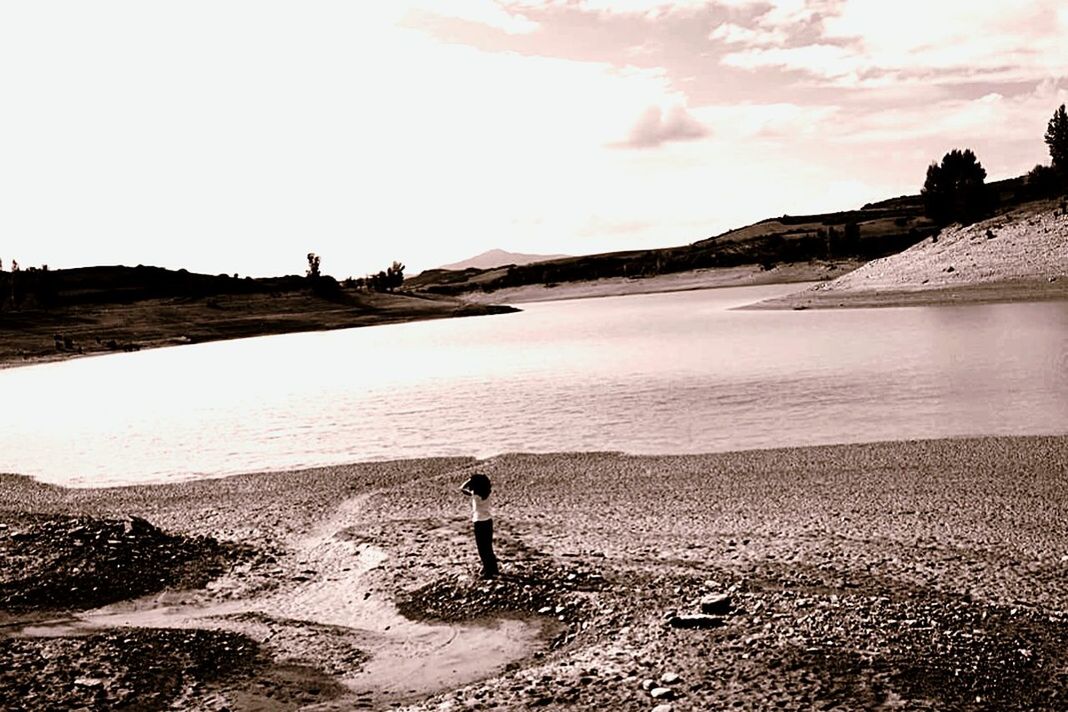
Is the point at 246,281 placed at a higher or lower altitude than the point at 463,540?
higher

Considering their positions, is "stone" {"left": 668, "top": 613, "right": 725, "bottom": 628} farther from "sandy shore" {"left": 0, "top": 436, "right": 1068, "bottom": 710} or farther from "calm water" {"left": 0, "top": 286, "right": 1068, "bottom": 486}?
"calm water" {"left": 0, "top": 286, "right": 1068, "bottom": 486}

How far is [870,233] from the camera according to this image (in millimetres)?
171750

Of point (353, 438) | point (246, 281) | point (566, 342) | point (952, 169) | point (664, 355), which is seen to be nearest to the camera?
point (353, 438)

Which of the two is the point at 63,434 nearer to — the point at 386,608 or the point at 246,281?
the point at 386,608

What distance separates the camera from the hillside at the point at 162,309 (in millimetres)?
90500

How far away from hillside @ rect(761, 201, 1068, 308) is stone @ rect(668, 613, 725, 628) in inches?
2333

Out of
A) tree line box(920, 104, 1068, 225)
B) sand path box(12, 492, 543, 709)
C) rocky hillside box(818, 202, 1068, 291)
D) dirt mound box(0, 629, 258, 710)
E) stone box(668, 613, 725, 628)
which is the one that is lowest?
sand path box(12, 492, 543, 709)

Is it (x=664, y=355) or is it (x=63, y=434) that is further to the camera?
(x=664, y=355)

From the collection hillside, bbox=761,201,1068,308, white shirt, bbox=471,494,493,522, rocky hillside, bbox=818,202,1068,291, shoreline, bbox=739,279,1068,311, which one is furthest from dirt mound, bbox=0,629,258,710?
rocky hillside, bbox=818,202,1068,291

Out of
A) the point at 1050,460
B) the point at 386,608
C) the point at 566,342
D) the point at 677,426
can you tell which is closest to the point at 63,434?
the point at 677,426

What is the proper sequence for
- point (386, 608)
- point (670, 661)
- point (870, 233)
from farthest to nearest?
point (870, 233) < point (386, 608) < point (670, 661)

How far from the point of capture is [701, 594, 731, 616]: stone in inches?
366

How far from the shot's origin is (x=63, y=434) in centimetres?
2961

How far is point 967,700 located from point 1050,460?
1065 cm
